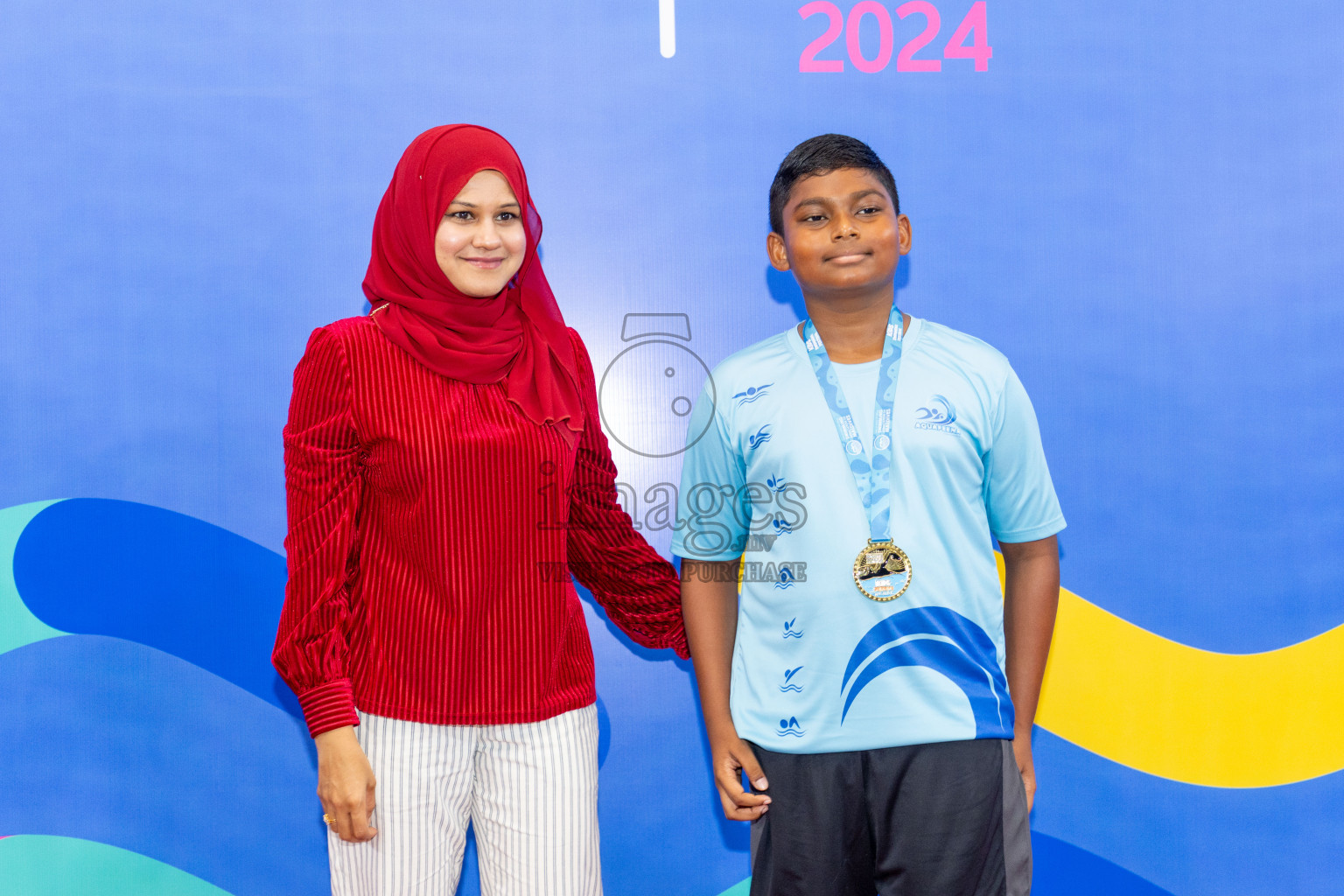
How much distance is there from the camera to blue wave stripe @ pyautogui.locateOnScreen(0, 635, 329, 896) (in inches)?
79.8

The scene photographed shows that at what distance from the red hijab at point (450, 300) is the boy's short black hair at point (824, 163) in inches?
16.2

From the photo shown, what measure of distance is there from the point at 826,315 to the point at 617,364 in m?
0.65

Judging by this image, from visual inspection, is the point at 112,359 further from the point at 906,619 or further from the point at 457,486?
the point at 906,619

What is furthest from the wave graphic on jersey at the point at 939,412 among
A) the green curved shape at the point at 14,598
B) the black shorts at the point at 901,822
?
the green curved shape at the point at 14,598

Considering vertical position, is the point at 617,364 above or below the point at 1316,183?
below

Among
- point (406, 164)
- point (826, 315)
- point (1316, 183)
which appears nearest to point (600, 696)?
point (826, 315)

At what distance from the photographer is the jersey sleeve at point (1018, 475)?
4.90ft

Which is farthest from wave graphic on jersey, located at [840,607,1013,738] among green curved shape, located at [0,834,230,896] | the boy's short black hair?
green curved shape, located at [0,834,230,896]

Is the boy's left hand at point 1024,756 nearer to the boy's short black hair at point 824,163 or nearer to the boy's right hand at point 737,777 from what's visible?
the boy's right hand at point 737,777

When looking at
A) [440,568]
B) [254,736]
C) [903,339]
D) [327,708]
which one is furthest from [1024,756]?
[254,736]

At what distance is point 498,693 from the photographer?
1.42 meters

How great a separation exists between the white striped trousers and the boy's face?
2.54 ft

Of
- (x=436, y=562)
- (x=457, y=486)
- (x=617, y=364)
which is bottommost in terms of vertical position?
(x=436, y=562)

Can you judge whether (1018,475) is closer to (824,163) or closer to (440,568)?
(824,163)
